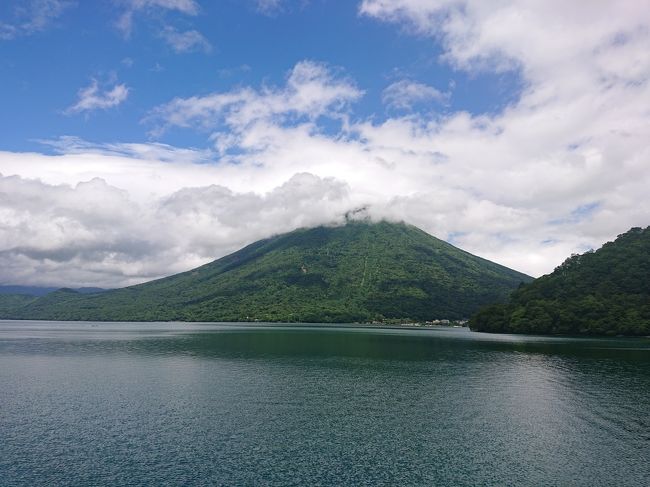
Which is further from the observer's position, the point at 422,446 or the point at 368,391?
the point at 368,391

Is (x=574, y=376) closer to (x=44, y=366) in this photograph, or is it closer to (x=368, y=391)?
(x=368, y=391)

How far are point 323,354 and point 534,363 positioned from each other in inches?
2075

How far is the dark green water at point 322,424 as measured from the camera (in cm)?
3769

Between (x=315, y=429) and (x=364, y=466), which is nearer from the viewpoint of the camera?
(x=364, y=466)

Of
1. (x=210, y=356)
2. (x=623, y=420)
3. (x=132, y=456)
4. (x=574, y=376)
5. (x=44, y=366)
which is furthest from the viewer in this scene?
(x=210, y=356)

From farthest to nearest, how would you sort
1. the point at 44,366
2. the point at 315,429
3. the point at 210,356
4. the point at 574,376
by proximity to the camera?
1. the point at 210,356
2. the point at 44,366
3. the point at 574,376
4. the point at 315,429

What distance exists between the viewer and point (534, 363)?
352 feet

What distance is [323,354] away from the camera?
405 feet

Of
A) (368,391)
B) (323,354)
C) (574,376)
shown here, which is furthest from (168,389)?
(574,376)

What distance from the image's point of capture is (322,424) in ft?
170

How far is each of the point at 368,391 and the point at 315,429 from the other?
23.1 meters

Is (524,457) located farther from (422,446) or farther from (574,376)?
(574,376)

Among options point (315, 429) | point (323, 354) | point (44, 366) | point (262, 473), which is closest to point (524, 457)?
point (315, 429)

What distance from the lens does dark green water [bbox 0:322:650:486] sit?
3769 centimetres
